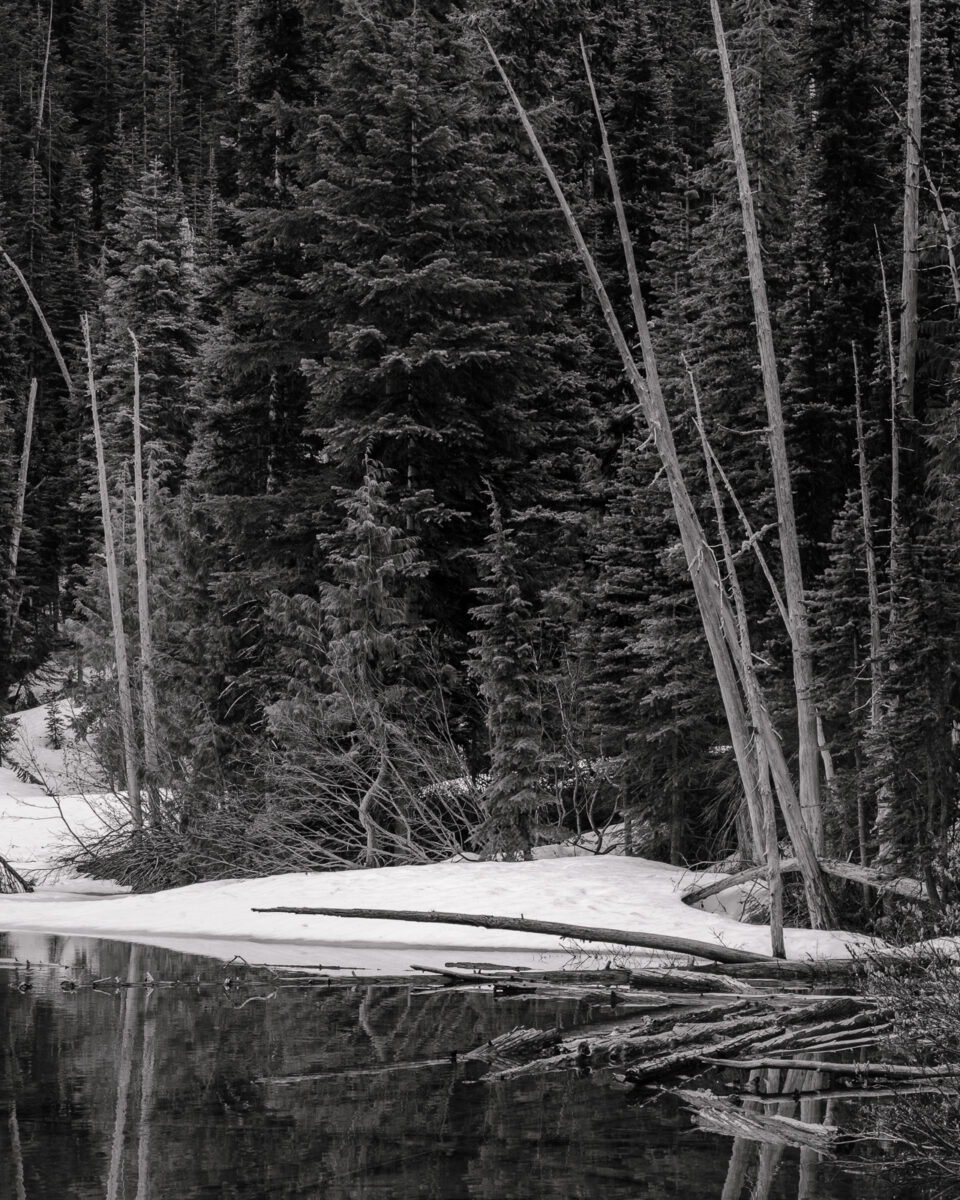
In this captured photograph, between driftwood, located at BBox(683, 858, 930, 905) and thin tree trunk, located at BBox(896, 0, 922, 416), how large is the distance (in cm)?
540

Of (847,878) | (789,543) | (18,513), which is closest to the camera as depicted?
(847,878)

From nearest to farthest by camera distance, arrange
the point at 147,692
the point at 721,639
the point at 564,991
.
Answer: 1. the point at 564,991
2. the point at 721,639
3. the point at 147,692

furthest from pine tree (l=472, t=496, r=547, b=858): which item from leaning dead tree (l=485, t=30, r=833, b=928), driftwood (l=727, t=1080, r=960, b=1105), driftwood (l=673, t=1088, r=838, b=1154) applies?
driftwood (l=673, t=1088, r=838, b=1154)

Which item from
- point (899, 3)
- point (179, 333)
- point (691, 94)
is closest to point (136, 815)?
point (899, 3)

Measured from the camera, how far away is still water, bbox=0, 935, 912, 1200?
6230mm

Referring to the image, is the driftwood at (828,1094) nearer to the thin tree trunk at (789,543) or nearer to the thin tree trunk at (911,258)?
the thin tree trunk at (789,543)

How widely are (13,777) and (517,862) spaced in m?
22.7

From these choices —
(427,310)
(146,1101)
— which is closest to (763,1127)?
(146,1101)

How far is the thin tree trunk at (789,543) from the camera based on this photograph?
1502cm

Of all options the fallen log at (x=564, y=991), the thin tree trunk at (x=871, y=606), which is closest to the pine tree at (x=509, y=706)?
the thin tree trunk at (x=871, y=606)

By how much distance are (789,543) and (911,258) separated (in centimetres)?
392

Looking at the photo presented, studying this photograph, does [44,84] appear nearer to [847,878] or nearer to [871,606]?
[871,606]

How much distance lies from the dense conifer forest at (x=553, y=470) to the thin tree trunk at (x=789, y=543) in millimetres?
55

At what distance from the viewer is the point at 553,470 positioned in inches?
872
